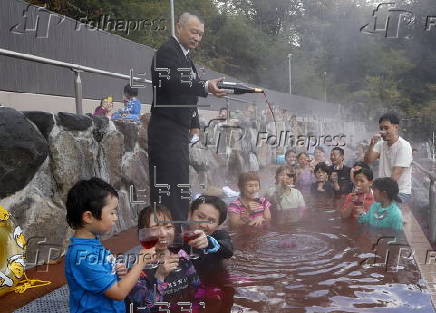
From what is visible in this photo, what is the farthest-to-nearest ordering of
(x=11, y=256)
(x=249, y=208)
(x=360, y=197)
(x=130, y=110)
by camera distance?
(x=130, y=110), (x=360, y=197), (x=249, y=208), (x=11, y=256)

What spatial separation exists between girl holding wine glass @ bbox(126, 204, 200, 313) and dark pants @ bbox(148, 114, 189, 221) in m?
0.50

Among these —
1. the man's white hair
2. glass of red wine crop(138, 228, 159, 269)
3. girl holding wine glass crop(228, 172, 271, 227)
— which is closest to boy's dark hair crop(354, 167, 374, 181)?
girl holding wine glass crop(228, 172, 271, 227)

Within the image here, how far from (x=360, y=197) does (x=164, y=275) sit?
10.6ft

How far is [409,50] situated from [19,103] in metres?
13.3

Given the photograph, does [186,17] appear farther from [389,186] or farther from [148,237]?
[389,186]

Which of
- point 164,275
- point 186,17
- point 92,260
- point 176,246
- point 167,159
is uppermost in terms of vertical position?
point 186,17

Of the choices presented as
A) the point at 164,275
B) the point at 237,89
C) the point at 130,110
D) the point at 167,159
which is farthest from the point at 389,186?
the point at 130,110

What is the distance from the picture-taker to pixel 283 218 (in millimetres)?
5621

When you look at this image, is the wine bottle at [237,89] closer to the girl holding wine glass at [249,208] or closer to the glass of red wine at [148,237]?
the glass of red wine at [148,237]

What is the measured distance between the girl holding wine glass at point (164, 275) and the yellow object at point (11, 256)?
81cm

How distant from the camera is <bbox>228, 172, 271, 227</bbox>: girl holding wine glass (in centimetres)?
506

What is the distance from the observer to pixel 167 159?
134 inches

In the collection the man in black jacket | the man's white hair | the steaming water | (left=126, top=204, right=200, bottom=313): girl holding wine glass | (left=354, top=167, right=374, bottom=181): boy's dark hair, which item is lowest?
the steaming water

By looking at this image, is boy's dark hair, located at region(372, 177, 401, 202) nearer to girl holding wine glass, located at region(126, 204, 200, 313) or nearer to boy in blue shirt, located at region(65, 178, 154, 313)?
girl holding wine glass, located at region(126, 204, 200, 313)
